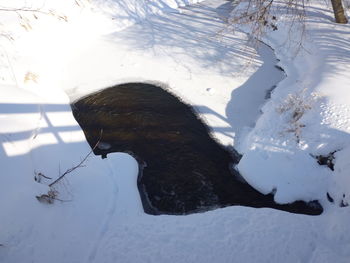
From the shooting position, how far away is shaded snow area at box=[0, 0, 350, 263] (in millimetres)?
4934

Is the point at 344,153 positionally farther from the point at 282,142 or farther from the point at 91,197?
the point at 91,197

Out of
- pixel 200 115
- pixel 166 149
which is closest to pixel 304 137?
pixel 200 115

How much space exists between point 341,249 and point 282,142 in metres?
2.65

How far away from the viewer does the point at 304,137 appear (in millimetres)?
6688

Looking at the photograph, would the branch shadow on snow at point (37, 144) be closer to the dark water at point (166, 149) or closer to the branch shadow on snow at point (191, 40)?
the dark water at point (166, 149)

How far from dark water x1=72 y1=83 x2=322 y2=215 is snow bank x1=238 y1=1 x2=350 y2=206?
0.31m

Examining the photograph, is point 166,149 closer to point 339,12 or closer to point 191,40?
point 191,40

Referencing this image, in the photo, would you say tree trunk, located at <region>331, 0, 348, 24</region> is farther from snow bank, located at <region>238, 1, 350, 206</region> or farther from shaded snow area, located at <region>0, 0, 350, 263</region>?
snow bank, located at <region>238, 1, 350, 206</region>

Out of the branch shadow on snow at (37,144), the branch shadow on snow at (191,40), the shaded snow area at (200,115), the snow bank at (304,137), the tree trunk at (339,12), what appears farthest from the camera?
the tree trunk at (339,12)

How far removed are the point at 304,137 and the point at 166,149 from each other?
309 cm

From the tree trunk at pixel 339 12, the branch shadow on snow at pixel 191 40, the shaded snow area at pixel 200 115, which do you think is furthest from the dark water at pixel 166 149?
the tree trunk at pixel 339 12

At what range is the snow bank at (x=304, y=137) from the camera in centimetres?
609

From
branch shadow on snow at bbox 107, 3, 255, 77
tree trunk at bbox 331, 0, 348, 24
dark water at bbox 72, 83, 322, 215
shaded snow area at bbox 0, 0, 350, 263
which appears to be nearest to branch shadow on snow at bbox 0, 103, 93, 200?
shaded snow area at bbox 0, 0, 350, 263

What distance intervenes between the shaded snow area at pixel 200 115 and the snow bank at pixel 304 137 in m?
0.02
